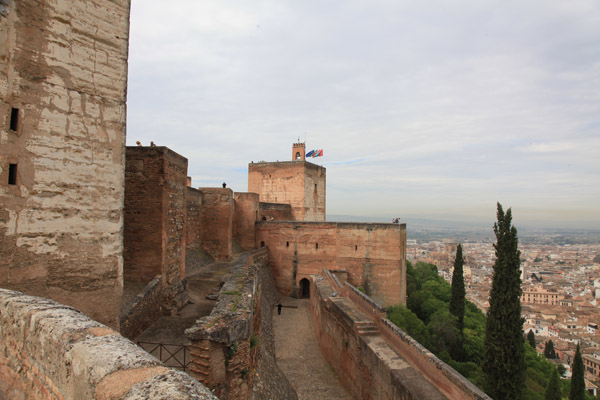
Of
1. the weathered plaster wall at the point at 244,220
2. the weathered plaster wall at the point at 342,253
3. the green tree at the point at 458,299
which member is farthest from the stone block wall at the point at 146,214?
the green tree at the point at 458,299

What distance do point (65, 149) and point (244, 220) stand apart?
1810 centimetres

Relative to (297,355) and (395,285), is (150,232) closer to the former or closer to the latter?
(297,355)

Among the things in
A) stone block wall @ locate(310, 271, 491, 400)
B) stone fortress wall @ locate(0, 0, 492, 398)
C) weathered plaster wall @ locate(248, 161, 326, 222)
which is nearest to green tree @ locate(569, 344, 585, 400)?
stone block wall @ locate(310, 271, 491, 400)

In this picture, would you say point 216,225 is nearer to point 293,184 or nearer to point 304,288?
point 304,288

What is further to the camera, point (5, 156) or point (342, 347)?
point (342, 347)

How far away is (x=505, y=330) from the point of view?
15.3 metres

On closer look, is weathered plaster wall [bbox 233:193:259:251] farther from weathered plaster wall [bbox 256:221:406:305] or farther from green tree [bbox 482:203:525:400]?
green tree [bbox 482:203:525:400]

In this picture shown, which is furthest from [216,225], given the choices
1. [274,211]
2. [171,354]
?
[274,211]

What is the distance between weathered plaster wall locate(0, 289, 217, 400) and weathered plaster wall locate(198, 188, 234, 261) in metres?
14.0

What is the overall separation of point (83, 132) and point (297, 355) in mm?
11443

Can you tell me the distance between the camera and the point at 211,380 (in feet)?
18.3

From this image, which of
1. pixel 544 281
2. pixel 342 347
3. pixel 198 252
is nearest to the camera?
pixel 342 347

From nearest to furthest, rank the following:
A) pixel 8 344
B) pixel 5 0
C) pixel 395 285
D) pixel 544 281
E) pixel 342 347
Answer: pixel 8 344
pixel 5 0
pixel 342 347
pixel 395 285
pixel 544 281

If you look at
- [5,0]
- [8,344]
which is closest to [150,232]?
[5,0]
